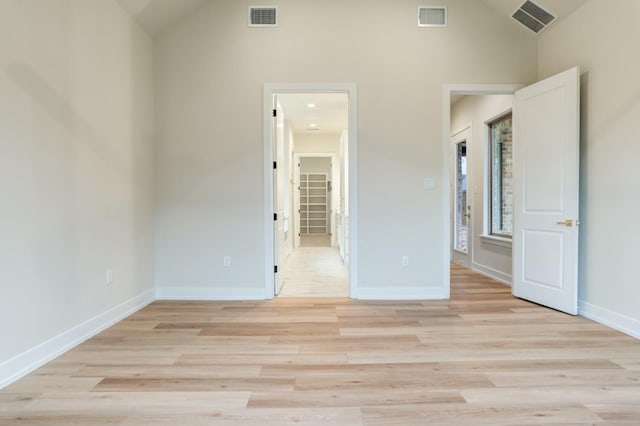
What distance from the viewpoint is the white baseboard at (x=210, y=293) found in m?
3.94

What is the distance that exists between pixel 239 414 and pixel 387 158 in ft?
9.61

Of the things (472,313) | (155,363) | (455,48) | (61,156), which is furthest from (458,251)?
(61,156)

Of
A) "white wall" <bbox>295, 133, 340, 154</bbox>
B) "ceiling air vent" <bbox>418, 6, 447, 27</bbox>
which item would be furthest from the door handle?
"white wall" <bbox>295, 133, 340, 154</bbox>

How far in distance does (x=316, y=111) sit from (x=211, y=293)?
13.7 feet

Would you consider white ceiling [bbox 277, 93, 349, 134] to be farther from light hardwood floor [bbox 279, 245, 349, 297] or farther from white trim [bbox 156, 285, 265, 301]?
white trim [bbox 156, 285, 265, 301]

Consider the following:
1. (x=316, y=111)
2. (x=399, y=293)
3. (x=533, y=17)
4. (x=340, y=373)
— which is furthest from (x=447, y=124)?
(x=316, y=111)

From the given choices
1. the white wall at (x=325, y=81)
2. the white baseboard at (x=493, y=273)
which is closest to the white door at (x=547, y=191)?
the white wall at (x=325, y=81)

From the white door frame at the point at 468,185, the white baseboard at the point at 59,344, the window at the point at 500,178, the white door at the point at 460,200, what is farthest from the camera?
the white door at the point at 460,200

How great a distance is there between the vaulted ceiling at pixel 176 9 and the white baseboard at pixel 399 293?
10.1 ft

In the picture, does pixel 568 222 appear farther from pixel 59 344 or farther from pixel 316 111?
pixel 316 111

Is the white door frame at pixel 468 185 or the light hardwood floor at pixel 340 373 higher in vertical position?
the white door frame at pixel 468 185

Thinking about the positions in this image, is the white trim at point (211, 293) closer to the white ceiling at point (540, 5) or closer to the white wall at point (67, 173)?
the white wall at point (67, 173)

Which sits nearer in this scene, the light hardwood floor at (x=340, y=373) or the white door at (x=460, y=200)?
the light hardwood floor at (x=340, y=373)

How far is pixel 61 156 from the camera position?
8.32 ft
